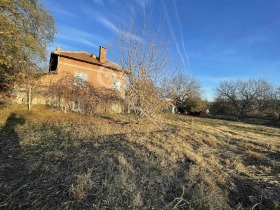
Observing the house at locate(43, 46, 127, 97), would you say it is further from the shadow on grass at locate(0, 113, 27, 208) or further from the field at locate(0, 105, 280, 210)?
the field at locate(0, 105, 280, 210)

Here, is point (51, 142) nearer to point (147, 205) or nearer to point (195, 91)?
point (147, 205)

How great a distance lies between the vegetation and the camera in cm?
784

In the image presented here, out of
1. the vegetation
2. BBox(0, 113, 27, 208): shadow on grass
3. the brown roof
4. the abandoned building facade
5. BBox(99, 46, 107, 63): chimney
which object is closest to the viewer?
BBox(0, 113, 27, 208): shadow on grass

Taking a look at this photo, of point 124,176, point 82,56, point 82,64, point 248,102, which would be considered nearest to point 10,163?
point 124,176

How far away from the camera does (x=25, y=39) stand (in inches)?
312

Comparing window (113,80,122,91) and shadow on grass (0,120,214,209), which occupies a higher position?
window (113,80,122,91)

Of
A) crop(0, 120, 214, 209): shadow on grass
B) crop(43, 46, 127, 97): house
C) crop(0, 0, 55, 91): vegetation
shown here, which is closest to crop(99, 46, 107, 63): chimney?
crop(43, 46, 127, 97): house

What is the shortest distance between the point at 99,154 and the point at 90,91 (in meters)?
6.18

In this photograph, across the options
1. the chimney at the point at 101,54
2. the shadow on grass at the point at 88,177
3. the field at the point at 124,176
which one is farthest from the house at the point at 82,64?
the shadow on grass at the point at 88,177

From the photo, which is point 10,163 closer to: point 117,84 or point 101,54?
point 117,84

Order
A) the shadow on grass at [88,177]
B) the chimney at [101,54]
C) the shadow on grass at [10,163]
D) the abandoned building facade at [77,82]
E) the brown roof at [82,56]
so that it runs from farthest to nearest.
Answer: the chimney at [101,54], the brown roof at [82,56], the abandoned building facade at [77,82], the shadow on grass at [10,163], the shadow on grass at [88,177]

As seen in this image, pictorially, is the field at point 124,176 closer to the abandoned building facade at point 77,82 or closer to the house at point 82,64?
the abandoned building facade at point 77,82

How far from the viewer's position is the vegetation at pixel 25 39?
784 centimetres

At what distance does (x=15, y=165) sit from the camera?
381 cm
